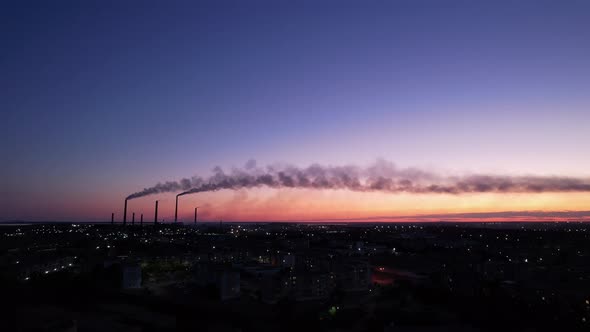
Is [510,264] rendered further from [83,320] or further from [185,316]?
[83,320]

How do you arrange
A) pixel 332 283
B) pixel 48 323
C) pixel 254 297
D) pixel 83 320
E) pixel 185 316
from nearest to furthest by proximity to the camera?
1. pixel 48 323
2. pixel 83 320
3. pixel 185 316
4. pixel 254 297
5. pixel 332 283

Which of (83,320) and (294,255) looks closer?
(83,320)

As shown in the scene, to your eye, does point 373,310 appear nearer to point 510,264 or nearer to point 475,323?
point 475,323

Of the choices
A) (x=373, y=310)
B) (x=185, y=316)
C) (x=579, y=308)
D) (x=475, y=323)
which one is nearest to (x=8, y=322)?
(x=185, y=316)

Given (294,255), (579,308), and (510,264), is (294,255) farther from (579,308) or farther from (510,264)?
(579,308)

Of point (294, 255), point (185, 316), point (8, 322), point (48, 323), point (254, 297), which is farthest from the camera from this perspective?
point (294, 255)

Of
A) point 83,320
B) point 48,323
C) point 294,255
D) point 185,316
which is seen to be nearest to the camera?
point 48,323

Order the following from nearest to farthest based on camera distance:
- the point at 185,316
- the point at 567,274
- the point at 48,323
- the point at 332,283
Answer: the point at 48,323 → the point at 185,316 → the point at 332,283 → the point at 567,274

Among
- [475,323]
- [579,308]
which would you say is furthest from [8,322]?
[579,308]

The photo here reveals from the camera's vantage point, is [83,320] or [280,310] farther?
[280,310]
